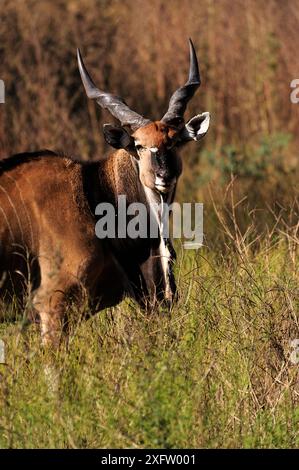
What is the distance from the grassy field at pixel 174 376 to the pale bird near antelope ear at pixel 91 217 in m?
0.16

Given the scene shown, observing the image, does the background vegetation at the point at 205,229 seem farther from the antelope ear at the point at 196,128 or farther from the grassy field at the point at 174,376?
the antelope ear at the point at 196,128

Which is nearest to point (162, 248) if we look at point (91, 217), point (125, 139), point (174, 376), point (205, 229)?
point (91, 217)

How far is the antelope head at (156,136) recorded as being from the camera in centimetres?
546

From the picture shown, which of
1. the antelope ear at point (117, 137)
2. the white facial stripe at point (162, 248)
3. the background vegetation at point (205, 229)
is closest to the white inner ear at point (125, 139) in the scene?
the antelope ear at point (117, 137)

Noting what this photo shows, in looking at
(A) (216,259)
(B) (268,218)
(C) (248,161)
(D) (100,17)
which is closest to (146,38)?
(D) (100,17)

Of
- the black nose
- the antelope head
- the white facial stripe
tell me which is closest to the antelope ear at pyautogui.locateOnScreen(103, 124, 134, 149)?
the antelope head

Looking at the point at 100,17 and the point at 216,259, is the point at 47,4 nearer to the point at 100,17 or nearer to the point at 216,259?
the point at 100,17

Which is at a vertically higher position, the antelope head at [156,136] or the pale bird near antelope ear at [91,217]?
the antelope head at [156,136]

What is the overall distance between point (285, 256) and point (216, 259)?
15.8 inches

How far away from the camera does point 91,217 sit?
5512mm

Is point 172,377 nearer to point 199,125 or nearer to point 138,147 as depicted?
point 138,147

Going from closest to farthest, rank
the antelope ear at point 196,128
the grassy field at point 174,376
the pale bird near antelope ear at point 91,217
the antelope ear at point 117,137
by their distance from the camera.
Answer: the grassy field at point 174,376, the pale bird near antelope ear at point 91,217, the antelope ear at point 117,137, the antelope ear at point 196,128

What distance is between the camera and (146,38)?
1193cm

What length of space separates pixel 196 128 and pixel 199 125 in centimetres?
3
